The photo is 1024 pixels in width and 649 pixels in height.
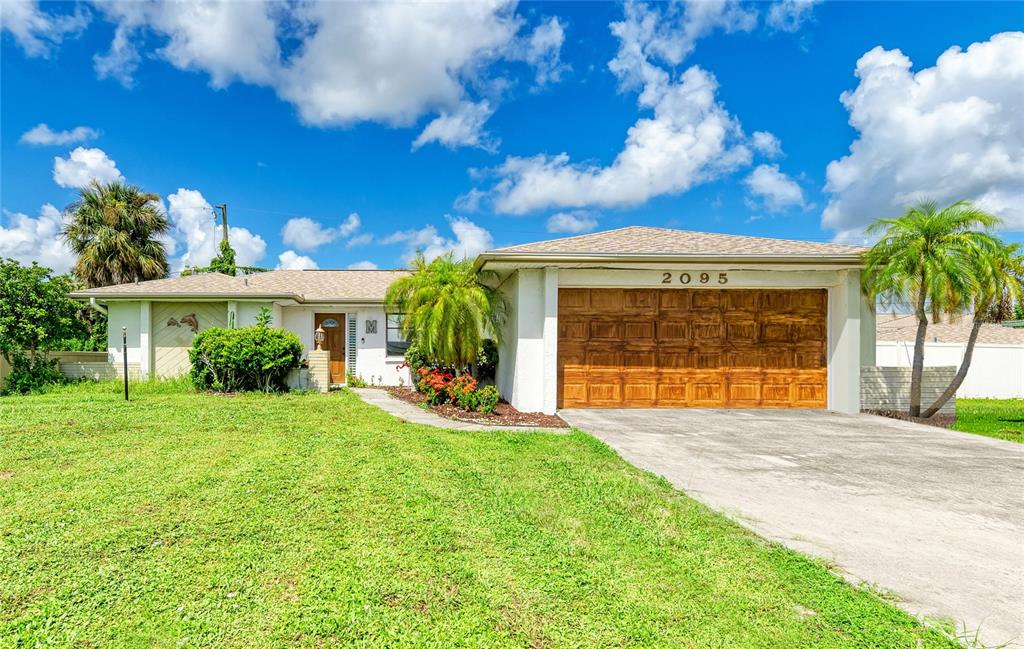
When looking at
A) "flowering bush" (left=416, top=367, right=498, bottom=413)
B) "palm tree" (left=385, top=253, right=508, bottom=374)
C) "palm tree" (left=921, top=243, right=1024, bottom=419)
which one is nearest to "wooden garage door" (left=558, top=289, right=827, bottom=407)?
"flowering bush" (left=416, top=367, right=498, bottom=413)

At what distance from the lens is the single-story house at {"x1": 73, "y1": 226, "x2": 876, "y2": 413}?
9195 millimetres

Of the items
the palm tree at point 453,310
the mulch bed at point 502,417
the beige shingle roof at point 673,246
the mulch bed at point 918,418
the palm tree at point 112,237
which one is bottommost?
the mulch bed at point 918,418

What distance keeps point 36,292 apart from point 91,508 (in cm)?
1200

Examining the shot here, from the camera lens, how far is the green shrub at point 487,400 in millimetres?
9094

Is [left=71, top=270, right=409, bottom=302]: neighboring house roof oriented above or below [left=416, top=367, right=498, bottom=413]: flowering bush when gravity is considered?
above

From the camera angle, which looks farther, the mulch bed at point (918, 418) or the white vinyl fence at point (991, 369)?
the white vinyl fence at point (991, 369)

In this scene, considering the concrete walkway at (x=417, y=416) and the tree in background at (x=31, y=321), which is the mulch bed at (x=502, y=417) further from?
the tree in background at (x=31, y=321)

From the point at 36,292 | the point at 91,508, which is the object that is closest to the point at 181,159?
the point at 36,292

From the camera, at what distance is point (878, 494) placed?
4523 millimetres

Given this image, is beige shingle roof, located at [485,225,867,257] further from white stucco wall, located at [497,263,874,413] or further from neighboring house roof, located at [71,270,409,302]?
neighboring house roof, located at [71,270,409,302]

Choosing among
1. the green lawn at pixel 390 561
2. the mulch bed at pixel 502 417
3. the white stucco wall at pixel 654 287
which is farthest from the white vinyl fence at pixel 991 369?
the green lawn at pixel 390 561

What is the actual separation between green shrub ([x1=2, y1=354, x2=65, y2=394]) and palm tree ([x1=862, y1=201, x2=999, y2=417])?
1946cm

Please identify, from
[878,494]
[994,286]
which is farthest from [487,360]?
[994,286]

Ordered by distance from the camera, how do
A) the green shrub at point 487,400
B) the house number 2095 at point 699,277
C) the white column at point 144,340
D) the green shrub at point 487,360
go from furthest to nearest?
the white column at point 144,340, the green shrub at point 487,360, the house number 2095 at point 699,277, the green shrub at point 487,400
